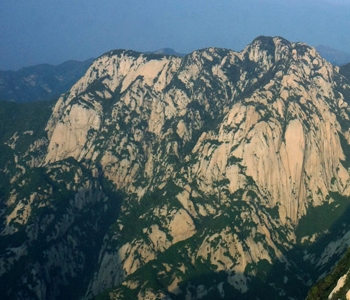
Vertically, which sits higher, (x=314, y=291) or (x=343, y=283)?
(x=343, y=283)

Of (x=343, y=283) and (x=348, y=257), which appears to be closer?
(x=343, y=283)

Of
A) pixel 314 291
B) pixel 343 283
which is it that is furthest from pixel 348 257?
pixel 343 283

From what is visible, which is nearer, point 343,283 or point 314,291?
point 343,283

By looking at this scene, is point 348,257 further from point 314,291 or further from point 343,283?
point 343,283
